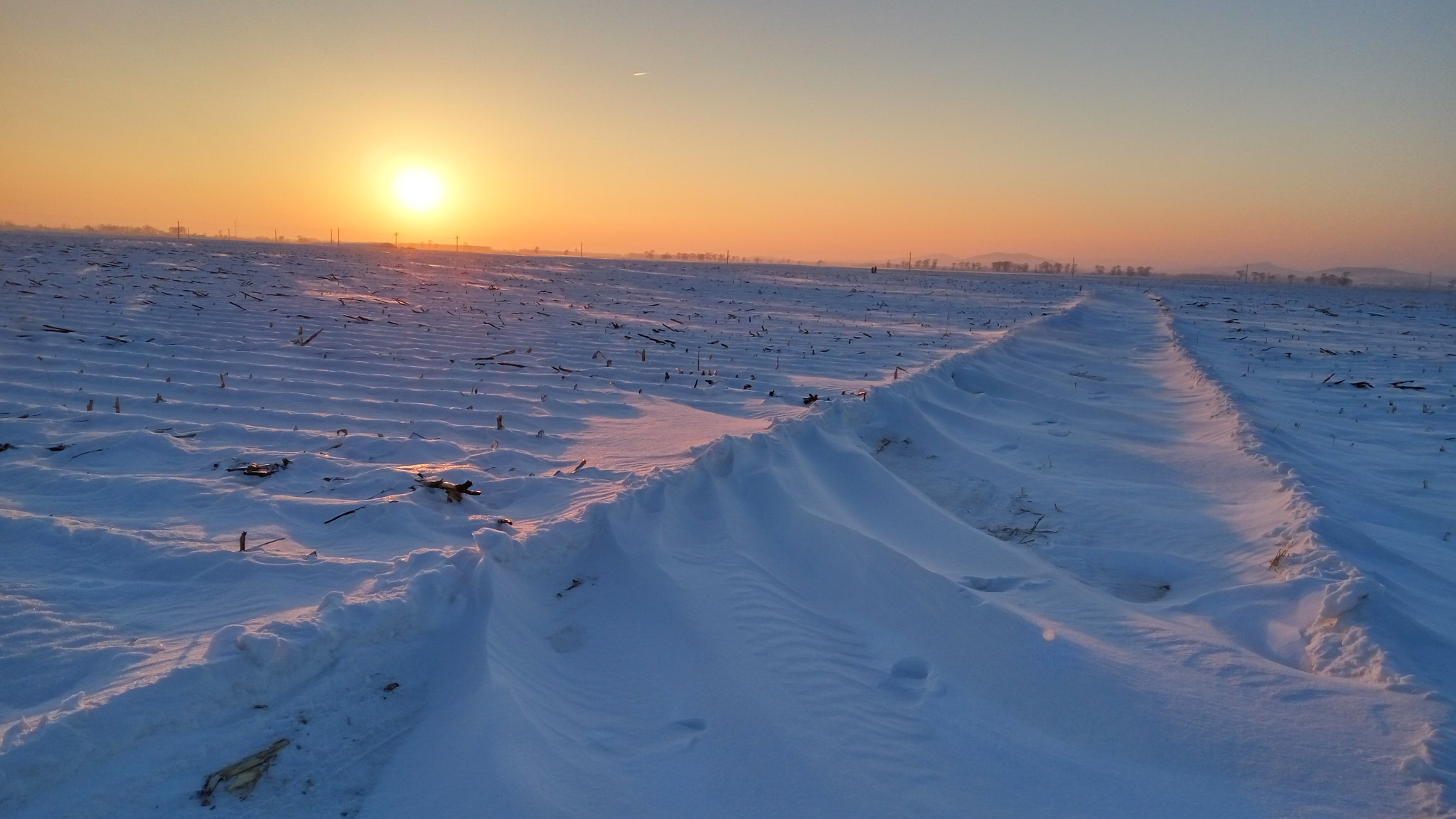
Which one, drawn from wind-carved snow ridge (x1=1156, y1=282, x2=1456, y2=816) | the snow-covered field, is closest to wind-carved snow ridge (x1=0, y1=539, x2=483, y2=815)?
the snow-covered field

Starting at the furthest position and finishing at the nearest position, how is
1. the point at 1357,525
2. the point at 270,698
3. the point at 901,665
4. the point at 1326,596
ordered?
the point at 1357,525 → the point at 1326,596 → the point at 901,665 → the point at 270,698

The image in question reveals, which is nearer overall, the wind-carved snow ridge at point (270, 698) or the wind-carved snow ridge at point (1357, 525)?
the wind-carved snow ridge at point (270, 698)

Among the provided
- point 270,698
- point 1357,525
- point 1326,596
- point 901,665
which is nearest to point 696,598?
point 901,665

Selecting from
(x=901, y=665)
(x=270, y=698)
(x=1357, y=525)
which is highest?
(x=1357, y=525)

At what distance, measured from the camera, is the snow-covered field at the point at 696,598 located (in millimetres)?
1886

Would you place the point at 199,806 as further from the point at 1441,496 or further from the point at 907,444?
the point at 1441,496

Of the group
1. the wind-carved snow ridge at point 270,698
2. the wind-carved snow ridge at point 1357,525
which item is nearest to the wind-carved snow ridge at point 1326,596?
the wind-carved snow ridge at point 1357,525

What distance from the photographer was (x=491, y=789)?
70.5 inches

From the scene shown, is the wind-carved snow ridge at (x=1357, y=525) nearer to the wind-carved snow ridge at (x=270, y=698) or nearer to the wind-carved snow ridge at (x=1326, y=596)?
the wind-carved snow ridge at (x=1326, y=596)

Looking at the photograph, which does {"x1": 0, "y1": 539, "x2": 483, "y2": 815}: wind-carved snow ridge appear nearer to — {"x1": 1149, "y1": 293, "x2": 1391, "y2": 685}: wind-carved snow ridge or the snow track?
the snow track

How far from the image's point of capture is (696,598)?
9.20 feet

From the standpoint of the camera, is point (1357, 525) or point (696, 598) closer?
point (696, 598)

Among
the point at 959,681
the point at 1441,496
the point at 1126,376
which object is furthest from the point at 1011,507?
the point at 1126,376

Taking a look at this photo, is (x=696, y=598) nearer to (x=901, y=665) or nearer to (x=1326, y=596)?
(x=901, y=665)
